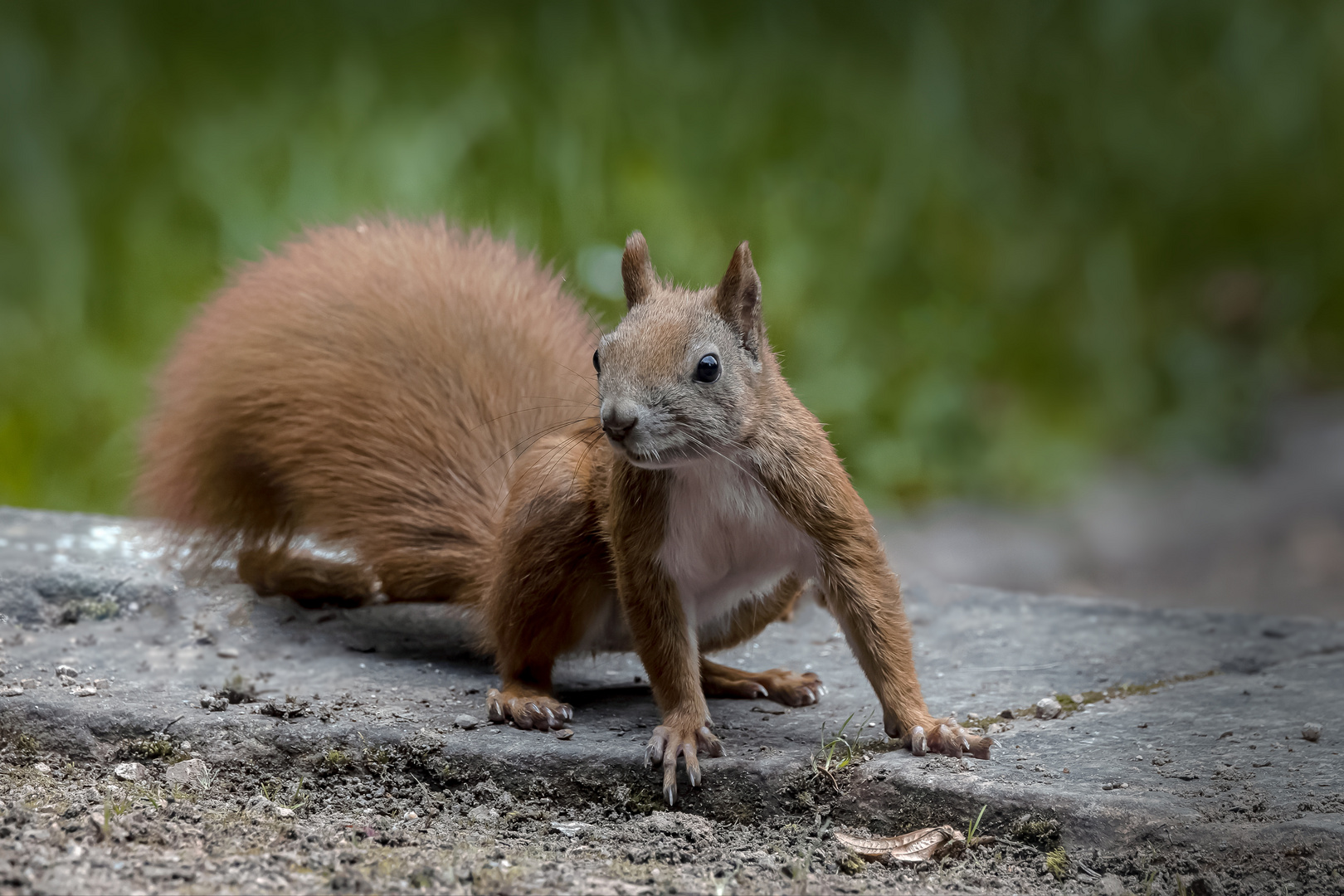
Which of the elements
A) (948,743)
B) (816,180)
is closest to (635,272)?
(948,743)

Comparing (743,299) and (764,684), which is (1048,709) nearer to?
(764,684)

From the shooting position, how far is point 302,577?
308 cm

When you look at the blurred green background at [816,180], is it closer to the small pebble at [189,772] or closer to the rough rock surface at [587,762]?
the rough rock surface at [587,762]

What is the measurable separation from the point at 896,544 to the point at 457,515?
2.35 m

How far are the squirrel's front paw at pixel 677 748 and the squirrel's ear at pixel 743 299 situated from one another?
66cm

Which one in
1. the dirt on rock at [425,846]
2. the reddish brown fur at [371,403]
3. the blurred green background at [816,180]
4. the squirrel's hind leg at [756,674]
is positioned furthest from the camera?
the blurred green background at [816,180]

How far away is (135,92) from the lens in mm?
5156

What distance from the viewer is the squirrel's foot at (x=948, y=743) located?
2.22m

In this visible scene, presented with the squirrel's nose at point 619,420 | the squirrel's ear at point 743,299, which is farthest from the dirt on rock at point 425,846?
the squirrel's ear at point 743,299

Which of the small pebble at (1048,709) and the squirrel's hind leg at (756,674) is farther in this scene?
the squirrel's hind leg at (756,674)

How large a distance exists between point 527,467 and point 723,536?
48 cm

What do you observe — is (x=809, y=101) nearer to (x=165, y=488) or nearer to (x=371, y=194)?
(x=371, y=194)

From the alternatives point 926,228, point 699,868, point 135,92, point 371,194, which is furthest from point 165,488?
point 926,228

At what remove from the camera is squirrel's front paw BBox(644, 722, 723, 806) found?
2.19 metres
